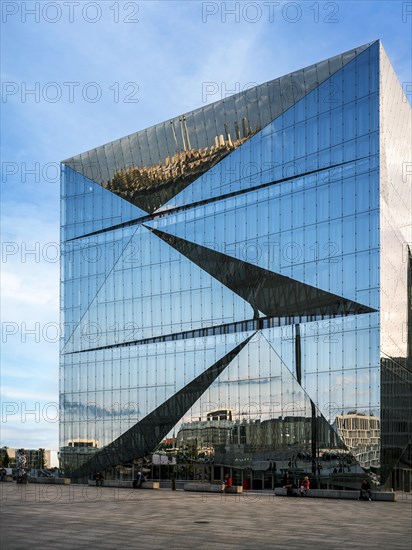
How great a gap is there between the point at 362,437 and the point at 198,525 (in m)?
27.8

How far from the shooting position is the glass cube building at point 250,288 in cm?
5522

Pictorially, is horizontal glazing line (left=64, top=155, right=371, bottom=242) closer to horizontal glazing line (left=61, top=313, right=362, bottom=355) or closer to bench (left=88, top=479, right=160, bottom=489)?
horizontal glazing line (left=61, top=313, right=362, bottom=355)

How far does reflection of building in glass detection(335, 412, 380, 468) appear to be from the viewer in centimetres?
5253

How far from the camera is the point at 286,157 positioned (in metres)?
61.2

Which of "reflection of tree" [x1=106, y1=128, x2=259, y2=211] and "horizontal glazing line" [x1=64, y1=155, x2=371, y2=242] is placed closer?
"horizontal glazing line" [x1=64, y1=155, x2=371, y2=242]

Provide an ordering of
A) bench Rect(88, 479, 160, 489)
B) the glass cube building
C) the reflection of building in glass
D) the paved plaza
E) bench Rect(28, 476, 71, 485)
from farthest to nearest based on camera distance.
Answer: bench Rect(28, 476, 71, 485) < bench Rect(88, 479, 160, 489) < the glass cube building < the reflection of building in glass < the paved plaza

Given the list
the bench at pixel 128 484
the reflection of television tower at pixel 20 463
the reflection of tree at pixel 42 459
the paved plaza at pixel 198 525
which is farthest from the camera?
the reflection of tree at pixel 42 459

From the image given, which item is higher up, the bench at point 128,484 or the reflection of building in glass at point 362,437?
the reflection of building in glass at point 362,437

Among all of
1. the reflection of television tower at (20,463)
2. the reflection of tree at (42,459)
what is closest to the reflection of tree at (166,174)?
the reflection of television tower at (20,463)

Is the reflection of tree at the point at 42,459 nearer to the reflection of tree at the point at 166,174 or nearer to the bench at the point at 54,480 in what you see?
the bench at the point at 54,480

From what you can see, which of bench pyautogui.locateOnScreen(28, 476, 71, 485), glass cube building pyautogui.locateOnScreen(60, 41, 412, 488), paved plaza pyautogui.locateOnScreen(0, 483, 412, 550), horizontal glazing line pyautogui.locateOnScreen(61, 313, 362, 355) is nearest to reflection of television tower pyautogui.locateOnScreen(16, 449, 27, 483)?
bench pyautogui.locateOnScreen(28, 476, 71, 485)

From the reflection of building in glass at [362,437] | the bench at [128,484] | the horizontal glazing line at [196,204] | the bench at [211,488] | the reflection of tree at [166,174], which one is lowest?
the bench at [128,484]

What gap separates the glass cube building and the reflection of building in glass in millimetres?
99

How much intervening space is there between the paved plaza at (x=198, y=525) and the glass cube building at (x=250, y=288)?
15.8 m
